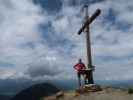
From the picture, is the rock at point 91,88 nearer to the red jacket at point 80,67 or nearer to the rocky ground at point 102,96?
the rocky ground at point 102,96

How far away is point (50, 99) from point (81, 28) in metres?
7.04

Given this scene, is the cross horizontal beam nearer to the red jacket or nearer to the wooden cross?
the wooden cross

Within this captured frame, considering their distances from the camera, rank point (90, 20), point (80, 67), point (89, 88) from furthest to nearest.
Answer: point (80, 67), point (90, 20), point (89, 88)

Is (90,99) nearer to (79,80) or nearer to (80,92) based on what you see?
(80,92)

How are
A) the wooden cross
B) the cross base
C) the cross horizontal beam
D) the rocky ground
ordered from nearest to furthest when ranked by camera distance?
the rocky ground → the cross horizontal beam → the cross base → the wooden cross

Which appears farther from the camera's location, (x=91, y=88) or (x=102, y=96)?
(x=91, y=88)

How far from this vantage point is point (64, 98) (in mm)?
27203

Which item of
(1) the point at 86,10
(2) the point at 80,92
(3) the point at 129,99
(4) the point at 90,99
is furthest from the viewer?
(1) the point at 86,10

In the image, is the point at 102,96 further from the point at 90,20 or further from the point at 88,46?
the point at 90,20

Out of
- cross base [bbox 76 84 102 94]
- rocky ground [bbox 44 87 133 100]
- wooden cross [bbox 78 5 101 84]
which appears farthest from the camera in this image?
wooden cross [bbox 78 5 101 84]

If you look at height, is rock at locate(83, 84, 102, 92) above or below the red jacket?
below

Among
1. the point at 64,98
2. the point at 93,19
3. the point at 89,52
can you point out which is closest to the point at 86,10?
the point at 93,19

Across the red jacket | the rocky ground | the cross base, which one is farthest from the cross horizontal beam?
the rocky ground

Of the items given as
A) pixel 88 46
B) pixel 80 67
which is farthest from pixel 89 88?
pixel 88 46
